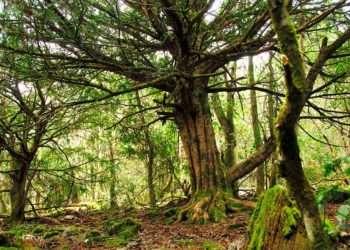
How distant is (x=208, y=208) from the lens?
728 cm

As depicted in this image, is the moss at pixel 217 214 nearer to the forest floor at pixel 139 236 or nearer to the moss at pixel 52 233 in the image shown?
the forest floor at pixel 139 236

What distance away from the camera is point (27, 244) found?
524 centimetres

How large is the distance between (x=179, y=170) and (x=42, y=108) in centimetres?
573

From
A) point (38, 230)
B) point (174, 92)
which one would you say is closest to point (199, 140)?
point (174, 92)

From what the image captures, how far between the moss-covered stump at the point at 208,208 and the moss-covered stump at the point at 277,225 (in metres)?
3.46

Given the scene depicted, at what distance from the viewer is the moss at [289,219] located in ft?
10.6

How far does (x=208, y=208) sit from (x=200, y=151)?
1.10 meters

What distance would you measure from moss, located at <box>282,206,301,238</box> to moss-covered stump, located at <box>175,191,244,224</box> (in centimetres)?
364

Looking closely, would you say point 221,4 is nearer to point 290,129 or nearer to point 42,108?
point 42,108

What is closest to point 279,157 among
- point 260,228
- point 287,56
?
point 287,56

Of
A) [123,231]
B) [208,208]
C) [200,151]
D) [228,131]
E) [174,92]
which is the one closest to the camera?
[174,92]

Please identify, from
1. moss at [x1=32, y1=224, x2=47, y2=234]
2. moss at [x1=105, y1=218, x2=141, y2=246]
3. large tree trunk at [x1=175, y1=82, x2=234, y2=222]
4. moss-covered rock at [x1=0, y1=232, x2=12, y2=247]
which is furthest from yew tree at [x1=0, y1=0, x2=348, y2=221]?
moss at [x1=32, y1=224, x2=47, y2=234]

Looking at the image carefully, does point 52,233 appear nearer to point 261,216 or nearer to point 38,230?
point 38,230

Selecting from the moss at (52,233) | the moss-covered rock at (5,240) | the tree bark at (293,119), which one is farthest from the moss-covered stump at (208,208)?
the tree bark at (293,119)
